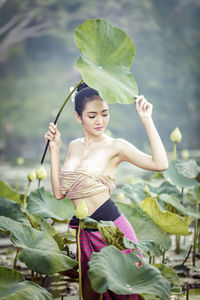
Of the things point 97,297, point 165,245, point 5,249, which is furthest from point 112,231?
point 5,249

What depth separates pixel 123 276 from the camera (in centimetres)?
95

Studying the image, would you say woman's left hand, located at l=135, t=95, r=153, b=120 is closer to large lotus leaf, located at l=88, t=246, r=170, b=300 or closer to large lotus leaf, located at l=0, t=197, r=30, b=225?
large lotus leaf, located at l=88, t=246, r=170, b=300

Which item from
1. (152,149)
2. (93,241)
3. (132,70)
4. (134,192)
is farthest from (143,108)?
(132,70)

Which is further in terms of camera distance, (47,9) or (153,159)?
(47,9)

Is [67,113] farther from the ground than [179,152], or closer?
farther from the ground

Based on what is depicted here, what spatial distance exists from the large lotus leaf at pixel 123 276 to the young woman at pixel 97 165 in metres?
0.18

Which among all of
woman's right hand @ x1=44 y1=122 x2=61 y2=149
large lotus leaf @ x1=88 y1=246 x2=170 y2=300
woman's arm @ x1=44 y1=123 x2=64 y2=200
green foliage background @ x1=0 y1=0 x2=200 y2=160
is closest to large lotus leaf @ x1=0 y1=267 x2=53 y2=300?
large lotus leaf @ x1=88 y1=246 x2=170 y2=300

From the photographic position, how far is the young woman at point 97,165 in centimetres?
114

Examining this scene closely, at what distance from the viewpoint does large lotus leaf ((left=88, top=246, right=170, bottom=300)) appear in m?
0.87

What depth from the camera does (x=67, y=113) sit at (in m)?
5.79

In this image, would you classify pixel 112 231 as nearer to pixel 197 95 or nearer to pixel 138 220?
pixel 138 220

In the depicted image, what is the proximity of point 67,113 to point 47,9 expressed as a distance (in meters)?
1.62

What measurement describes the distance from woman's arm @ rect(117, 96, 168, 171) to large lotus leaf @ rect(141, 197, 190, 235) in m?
0.25

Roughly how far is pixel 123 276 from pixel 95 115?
492 millimetres
